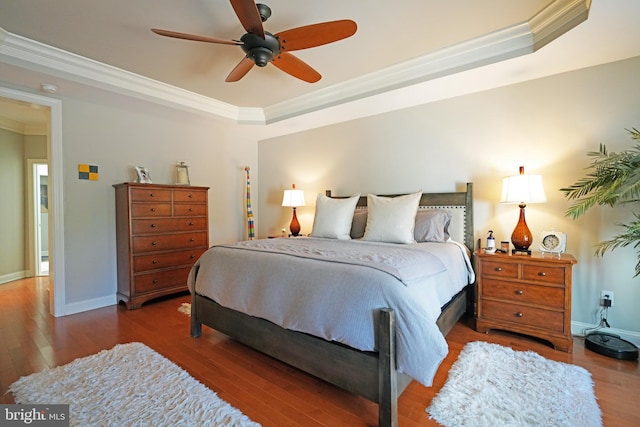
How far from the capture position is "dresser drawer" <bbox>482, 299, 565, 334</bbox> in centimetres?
223

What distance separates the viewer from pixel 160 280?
3.44m

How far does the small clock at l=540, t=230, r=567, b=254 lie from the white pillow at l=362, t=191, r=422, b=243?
1057mm

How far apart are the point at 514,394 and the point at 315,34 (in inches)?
98.6

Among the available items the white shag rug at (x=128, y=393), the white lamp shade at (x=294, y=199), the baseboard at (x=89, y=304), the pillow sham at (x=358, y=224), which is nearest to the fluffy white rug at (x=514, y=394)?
the white shag rug at (x=128, y=393)

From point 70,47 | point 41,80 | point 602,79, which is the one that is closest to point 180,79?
point 70,47

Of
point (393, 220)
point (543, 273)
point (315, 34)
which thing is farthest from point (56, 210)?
point (543, 273)

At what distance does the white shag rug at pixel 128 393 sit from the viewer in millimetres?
1500

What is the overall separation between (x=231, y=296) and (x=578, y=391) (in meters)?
2.25

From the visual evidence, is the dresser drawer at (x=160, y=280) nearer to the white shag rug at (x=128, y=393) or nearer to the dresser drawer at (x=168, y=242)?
the dresser drawer at (x=168, y=242)

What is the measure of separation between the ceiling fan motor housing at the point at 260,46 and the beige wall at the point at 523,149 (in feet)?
6.48

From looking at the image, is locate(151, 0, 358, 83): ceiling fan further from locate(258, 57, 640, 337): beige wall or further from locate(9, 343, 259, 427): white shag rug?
locate(9, 343, 259, 427): white shag rug

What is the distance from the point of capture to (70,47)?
2.54m

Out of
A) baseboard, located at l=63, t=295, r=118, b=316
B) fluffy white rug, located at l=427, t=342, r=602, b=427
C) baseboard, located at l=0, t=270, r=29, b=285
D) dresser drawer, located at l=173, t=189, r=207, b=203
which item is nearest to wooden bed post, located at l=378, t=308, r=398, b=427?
fluffy white rug, located at l=427, t=342, r=602, b=427

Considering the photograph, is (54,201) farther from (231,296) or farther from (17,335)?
(231,296)
